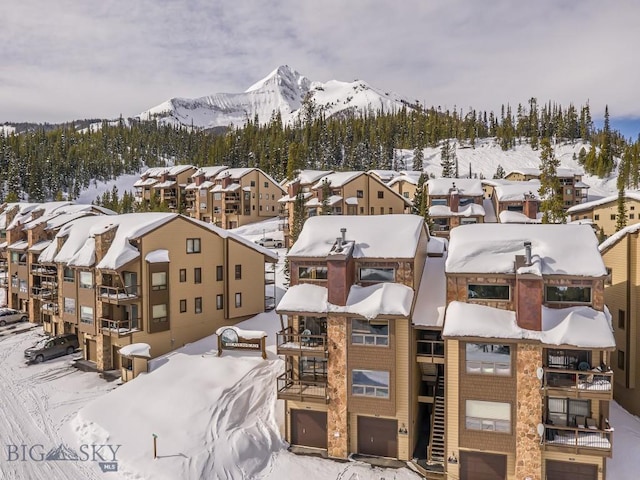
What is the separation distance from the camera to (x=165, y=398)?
2311 cm

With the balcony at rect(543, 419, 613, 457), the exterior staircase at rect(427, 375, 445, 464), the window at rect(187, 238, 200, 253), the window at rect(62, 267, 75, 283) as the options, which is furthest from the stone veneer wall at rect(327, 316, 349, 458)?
the window at rect(62, 267, 75, 283)

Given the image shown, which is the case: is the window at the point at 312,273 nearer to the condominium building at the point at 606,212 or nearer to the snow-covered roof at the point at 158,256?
the snow-covered roof at the point at 158,256

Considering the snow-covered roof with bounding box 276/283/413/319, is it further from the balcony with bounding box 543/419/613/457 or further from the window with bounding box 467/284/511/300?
the balcony with bounding box 543/419/613/457

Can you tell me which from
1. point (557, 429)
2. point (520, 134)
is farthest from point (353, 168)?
point (557, 429)

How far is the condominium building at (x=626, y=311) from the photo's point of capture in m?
22.8

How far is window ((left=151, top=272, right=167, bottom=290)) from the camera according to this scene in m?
29.9

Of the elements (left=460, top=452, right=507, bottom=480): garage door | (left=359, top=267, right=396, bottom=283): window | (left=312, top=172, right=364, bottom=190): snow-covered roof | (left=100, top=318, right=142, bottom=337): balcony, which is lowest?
(left=460, top=452, right=507, bottom=480): garage door

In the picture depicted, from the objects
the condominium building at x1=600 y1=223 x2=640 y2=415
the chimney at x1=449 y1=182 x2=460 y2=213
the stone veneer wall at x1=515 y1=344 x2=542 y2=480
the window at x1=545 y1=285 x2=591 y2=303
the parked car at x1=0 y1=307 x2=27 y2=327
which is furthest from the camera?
the chimney at x1=449 y1=182 x2=460 y2=213

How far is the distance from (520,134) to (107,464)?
135 meters

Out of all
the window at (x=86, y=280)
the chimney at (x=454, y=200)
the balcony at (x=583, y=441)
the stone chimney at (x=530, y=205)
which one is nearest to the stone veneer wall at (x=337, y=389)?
the balcony at (x=583, y=441)

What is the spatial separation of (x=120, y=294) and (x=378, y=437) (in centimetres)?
1898

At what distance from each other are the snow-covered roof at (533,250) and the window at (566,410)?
5.35 meters

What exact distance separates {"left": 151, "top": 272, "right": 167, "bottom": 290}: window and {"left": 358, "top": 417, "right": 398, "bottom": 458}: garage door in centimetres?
1661

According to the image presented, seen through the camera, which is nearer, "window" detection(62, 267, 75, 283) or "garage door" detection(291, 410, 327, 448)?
"garage door" detection(291, 410, 327, 448)
